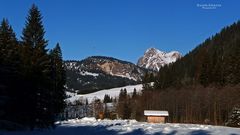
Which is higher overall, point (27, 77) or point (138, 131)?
point (27, 77)

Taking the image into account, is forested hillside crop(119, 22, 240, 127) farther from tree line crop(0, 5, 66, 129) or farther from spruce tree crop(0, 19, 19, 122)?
spruce tree crop(0, 19, 19, 122)

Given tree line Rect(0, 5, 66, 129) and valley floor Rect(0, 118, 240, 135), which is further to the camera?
tree line Rect(0, 5, 66, 129)

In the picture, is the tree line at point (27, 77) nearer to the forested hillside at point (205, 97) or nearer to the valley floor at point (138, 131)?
the valley floor at point (138, 131)

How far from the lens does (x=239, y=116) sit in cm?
6988

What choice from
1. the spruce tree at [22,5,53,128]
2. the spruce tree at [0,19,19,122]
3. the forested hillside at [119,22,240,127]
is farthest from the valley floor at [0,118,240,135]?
the forested hillside at [119,22,240,127]

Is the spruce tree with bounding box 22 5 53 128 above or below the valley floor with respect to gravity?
above

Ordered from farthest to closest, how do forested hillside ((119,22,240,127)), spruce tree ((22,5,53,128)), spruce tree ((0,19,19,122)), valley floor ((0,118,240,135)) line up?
forested hillside ((119,22,240,127)) → spruce tree ((22,5,53,128)) → spruce tree ((0,19,19,122)) → valley floor ((0,118,240,135))

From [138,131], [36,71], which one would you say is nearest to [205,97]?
[36,71]

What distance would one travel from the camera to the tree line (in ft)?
142

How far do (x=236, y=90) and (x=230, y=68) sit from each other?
17380mm

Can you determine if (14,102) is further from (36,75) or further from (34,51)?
(34,51)

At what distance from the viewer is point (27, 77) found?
1762 inches

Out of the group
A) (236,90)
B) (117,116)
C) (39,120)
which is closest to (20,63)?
(39,120)

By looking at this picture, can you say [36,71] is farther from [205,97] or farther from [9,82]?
[205,97]
